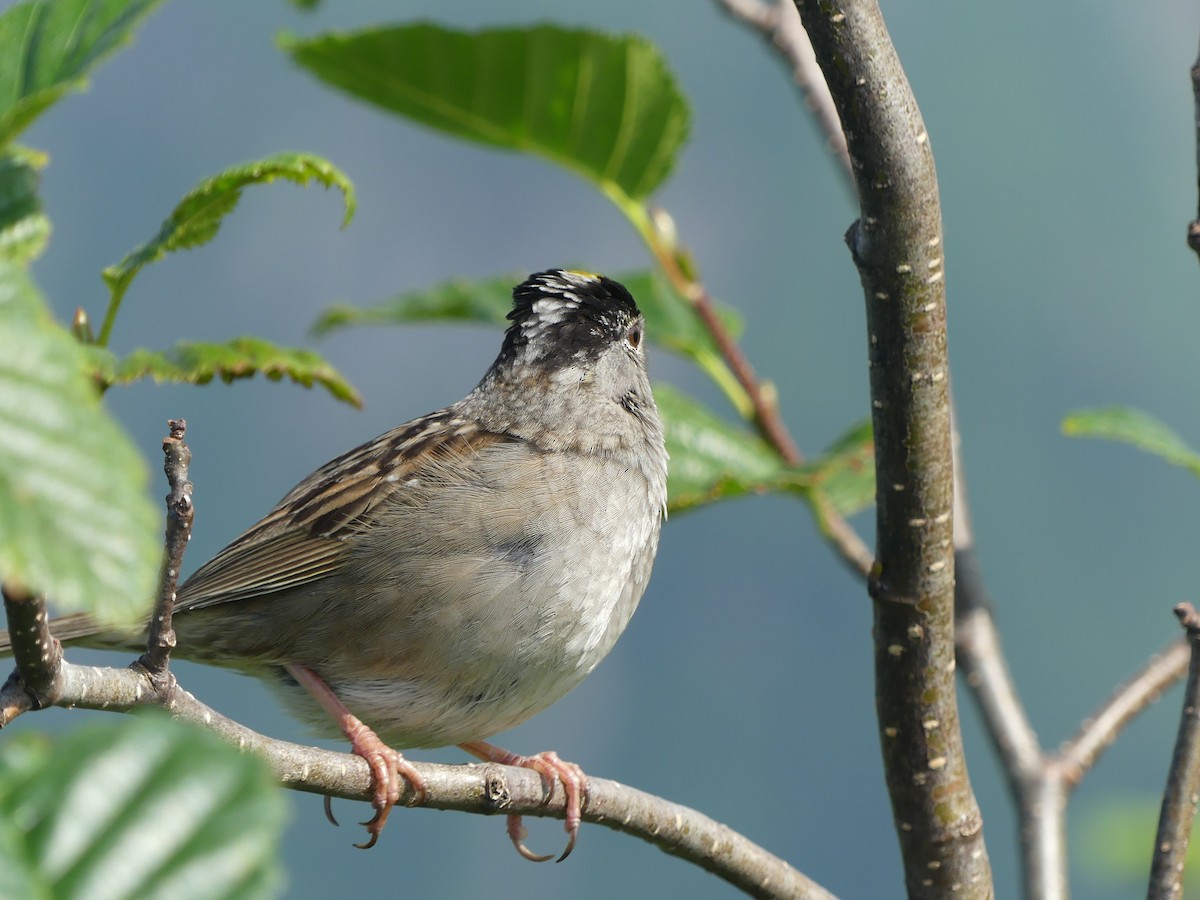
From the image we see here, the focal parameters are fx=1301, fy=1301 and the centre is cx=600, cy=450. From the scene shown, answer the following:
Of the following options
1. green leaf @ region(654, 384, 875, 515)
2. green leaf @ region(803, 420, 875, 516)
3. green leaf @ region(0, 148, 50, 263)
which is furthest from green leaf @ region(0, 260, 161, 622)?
green leaf @ region(803, 420, 875, 516)

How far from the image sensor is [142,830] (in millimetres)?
504

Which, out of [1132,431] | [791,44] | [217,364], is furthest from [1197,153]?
[217,364]

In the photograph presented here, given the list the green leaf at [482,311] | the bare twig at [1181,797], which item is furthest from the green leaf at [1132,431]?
the green leaf at [482,311]

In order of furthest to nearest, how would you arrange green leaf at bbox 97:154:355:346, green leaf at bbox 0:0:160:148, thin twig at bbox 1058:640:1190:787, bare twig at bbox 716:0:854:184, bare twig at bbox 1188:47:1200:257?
bare twig at bbox 716:0:854:184
thin twig at bbox 1058:640:1190:787
bare twig at bbox 1188:47:1200:257
green leaf at bbox 97:154:355:346
green leaf at bbox 0:0:160:148

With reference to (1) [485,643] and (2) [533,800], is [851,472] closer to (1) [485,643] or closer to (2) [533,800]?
(1) [485,643]

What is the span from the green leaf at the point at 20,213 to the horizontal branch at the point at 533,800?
0.40m

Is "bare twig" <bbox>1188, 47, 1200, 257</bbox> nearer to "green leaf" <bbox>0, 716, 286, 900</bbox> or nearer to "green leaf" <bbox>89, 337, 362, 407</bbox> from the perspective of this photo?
"green leaf" <bbox>89, 337, 362, 407</bbox>

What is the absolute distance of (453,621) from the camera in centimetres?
→ 193

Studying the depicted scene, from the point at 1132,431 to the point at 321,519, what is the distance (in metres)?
1.24

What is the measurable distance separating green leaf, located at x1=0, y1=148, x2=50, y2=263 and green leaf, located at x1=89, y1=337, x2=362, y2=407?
11 centimetres

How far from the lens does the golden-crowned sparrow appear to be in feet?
6.33

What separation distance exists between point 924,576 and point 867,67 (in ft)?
1.92

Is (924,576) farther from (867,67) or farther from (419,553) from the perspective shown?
(419,553)

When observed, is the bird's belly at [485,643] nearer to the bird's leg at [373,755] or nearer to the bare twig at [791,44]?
the bird's leg at [373,755]
